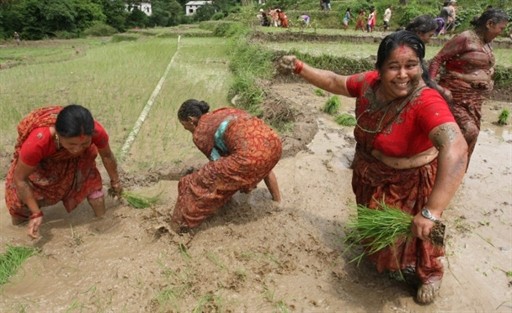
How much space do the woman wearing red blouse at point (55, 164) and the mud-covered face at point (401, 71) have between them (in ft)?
5.83

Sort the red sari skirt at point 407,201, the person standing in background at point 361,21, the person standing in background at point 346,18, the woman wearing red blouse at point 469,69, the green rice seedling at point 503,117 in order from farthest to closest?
1. the person standing in background at point 346,18
2. the person standing in background at point 361,21
3. the green rice seedling at point 503,117
4. the woman wearing red blouse at point 469,69
5. the red sari skirt at point 407,201

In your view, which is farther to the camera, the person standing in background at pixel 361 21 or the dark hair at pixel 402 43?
the person standing in background at pixel 361 21

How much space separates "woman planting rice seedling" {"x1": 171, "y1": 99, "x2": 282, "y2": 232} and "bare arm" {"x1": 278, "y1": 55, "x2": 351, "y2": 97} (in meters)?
0.46

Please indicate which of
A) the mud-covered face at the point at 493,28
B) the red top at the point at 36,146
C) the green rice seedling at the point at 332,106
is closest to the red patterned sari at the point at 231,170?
the red top at the point at 36,146

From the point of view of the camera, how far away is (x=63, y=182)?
10.0ft

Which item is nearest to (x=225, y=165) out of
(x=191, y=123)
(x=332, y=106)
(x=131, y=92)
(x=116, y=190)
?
(x=191, y=123)

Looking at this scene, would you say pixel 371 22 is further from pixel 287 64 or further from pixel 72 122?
pixel 72 122

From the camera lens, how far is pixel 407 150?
2135mm

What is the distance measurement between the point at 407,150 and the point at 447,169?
37 centimetres

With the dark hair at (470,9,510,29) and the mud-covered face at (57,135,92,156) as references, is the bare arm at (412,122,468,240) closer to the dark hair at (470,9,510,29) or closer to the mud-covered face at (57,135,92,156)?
the mud-covered face at (57,135,92,156)

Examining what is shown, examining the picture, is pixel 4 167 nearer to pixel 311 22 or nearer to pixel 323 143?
pixel 323 143

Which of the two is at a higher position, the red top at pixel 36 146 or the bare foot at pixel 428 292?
the red top at pixel 36 146

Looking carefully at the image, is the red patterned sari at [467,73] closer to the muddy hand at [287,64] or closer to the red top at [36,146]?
the muddy hand at [287,64]

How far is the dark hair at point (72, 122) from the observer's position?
2.41m
